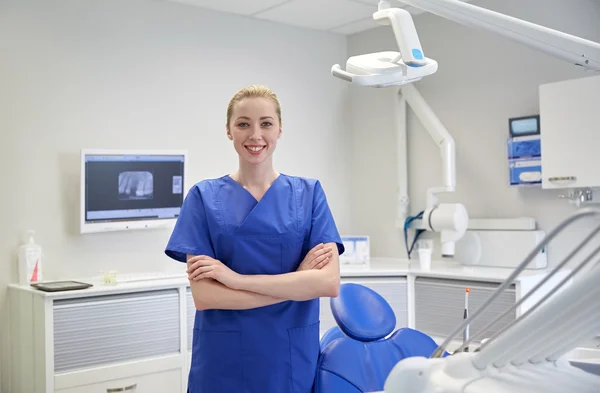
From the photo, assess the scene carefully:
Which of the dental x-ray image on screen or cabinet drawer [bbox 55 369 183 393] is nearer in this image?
cabinet drawer [bbox 55 369 183 393]

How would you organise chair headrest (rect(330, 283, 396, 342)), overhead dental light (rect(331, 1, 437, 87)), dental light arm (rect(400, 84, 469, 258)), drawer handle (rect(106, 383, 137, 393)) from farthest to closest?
dental light arm (rect(400, 84, 469, 258)) → drawer handle (rect(106, 383, 137, 393)) → chair headrest (rect(330, 283, 396, 342)) → overhead dental light (rect(331, 1, 437, 87))

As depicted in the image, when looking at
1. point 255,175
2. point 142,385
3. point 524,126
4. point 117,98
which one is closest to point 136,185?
point 117,98

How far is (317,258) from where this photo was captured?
179 centimetres

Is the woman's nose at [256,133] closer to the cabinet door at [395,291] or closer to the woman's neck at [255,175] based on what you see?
the woman's neck at [255,175]

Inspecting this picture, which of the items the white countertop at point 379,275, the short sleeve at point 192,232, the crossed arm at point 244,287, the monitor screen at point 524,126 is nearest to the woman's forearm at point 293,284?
the crossed arm at point 244,287

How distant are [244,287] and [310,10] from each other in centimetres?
277

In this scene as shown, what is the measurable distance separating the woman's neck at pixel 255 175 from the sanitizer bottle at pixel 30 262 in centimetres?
181

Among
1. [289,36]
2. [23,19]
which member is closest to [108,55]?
[23,19]

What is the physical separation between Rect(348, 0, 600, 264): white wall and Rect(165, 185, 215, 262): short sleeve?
2.29m

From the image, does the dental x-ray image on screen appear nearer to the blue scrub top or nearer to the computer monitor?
the computer monitor

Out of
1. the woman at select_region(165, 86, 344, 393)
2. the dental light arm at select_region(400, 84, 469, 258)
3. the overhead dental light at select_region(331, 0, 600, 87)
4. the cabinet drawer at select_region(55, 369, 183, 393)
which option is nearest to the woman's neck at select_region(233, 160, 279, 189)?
the woman at select_region(165, 86, 344, 393)

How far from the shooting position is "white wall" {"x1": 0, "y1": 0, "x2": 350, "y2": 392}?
3.33 meters

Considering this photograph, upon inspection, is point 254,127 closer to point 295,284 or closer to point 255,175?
point 255,175

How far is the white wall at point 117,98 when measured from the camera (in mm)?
3332
